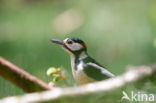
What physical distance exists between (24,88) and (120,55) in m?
2.99

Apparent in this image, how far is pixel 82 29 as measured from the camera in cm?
467

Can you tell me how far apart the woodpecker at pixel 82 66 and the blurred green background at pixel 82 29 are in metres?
1.51

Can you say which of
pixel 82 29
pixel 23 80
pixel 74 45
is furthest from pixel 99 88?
pixel 82 29

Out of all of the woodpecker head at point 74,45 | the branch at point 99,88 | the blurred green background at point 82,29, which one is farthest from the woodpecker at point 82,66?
the blurred green background at point 82,29

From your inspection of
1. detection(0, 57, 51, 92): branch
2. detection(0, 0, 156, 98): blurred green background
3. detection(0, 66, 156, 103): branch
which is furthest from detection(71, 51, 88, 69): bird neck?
detection(0, 0, 156, 98): blurred green background

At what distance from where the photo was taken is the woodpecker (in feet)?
3.76

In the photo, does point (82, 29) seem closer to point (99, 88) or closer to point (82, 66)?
point (82, 66)

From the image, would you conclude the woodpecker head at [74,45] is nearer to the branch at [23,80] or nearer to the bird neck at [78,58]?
the bird neck at [78,58]

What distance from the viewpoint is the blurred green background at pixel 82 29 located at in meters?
3.72

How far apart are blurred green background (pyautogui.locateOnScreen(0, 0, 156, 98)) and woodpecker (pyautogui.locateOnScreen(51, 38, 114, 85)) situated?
151 centimetres

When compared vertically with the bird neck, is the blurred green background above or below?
above

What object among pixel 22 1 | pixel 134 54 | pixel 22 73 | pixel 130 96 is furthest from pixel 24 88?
pixel 22 1

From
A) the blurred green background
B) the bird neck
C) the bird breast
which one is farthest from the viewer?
the blurred green background

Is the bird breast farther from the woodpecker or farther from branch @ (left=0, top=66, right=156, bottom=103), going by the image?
branch @ (left=0, top=66, right=156, bottom=103)
